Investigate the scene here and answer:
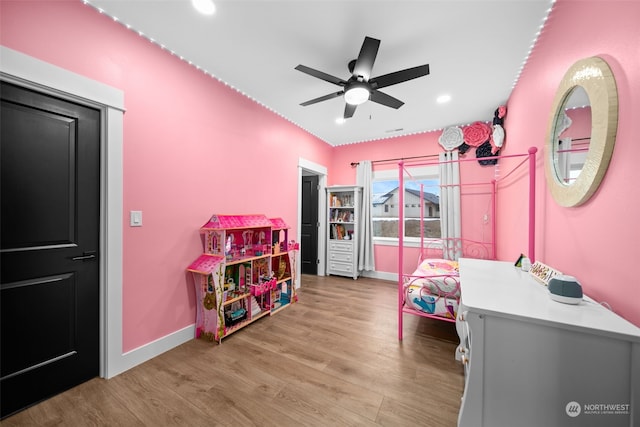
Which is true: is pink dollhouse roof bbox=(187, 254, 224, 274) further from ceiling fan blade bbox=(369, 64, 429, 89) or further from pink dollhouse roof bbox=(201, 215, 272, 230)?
ceiling fan blade bbox=(369, 64, 429, 89)

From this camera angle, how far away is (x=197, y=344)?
2.16m

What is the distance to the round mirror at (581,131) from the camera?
1044mm

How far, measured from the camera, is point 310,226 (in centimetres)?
464

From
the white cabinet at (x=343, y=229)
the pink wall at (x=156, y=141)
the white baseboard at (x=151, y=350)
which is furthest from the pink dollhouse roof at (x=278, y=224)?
the white cabinet at (x=343, y=229)

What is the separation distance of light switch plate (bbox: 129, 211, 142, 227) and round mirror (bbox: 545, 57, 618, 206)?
2.93 meters

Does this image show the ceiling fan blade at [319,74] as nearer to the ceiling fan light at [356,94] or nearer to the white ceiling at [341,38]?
the ceiling fan light at [356,94]

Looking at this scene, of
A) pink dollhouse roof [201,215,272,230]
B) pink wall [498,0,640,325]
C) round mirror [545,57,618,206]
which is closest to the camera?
pink wall [498,0,640,325]

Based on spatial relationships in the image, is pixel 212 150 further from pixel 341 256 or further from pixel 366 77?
pixel 341 256

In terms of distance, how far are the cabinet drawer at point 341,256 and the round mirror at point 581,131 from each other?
3154 mm

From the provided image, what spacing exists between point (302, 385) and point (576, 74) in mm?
2575

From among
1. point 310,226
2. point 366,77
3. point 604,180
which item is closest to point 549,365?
point 604,180

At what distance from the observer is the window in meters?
4.04

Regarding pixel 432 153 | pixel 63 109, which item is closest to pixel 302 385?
pixel 63 109

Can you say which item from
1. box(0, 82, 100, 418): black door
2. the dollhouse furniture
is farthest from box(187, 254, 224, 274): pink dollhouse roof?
box(0, 82, 100, 418): black door
